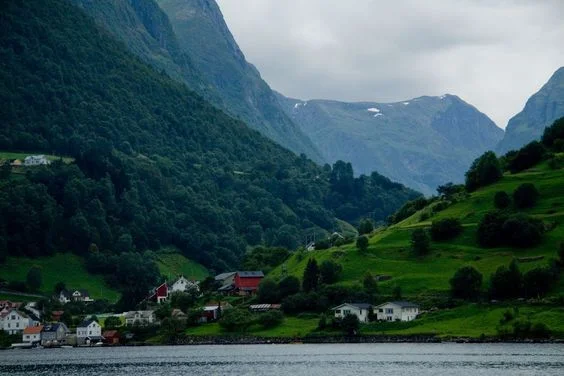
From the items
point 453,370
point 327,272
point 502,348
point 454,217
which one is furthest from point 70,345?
point 453,370

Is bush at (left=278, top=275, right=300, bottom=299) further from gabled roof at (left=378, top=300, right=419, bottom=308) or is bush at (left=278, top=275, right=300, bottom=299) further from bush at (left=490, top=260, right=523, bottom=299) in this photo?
bush at (left=490, top=260, right=523, bottom=299)

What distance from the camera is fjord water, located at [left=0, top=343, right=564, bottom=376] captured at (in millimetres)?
99250

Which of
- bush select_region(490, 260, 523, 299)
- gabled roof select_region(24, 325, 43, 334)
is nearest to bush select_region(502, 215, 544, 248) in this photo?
bush select_region(490, 260, 523, 299)

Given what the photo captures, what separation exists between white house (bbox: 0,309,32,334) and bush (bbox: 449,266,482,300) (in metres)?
78.8

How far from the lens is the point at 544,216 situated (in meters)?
167

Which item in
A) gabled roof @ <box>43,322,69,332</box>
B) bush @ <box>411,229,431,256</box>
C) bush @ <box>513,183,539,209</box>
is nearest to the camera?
bush @ <box>411,229,431,256</box>

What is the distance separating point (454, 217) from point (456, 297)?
105 ft

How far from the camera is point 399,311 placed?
476 ft

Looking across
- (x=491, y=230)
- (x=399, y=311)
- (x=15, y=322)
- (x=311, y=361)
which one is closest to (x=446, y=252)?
(x=491, y=230)

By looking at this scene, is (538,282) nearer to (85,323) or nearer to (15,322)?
(85,323)

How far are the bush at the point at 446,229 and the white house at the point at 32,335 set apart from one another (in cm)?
6937

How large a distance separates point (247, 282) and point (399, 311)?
52.6 m

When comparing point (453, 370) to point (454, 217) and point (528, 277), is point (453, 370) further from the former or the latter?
point (454, 217)

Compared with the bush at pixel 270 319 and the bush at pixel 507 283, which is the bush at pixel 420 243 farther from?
the bush at pixel 270 319
